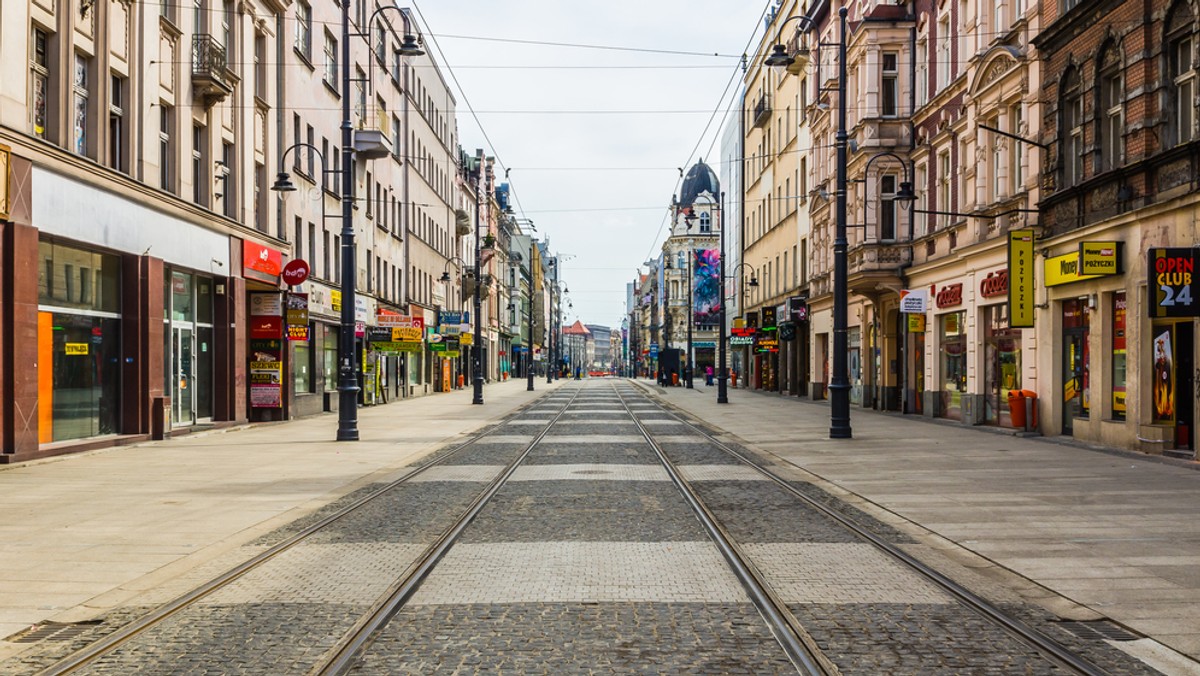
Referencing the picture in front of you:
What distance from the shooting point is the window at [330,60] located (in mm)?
37281

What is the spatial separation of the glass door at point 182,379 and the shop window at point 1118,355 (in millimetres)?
18686

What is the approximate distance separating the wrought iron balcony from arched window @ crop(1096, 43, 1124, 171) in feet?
59.7

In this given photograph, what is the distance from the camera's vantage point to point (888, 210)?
34.0m

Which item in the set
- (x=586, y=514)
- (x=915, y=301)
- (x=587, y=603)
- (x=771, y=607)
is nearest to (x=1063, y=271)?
(x=915, y=301)

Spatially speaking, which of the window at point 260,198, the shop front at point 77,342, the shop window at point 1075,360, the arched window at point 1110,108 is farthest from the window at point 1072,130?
the window at point 260,198

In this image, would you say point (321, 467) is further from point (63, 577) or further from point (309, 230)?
point (309, 230)

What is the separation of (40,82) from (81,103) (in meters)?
1.38

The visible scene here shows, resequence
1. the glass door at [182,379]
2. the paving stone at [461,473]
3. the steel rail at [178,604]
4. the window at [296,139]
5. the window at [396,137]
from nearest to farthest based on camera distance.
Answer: the steel rail at [178,604] → the paving stone at [461,473] → the glass door at [182,379] → the window at [296,139] → the window at [396,137]

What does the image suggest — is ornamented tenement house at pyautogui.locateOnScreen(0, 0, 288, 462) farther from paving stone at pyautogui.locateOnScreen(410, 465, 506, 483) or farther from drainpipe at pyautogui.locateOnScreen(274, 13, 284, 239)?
paving stone at pyautogui.locateOnScreen(410, 465, 506, 483)

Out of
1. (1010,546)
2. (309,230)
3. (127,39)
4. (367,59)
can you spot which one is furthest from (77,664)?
(367,59)

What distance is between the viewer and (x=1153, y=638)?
6316 millimetres

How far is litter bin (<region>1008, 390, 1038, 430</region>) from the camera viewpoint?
76.8 feet

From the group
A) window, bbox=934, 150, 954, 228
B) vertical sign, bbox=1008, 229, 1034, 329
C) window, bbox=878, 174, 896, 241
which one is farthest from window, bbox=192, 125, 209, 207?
window, bbox=878, 174, 896, 241

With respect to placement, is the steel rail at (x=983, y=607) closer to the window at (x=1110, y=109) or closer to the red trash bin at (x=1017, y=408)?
the window at (x=1110, y=109)
